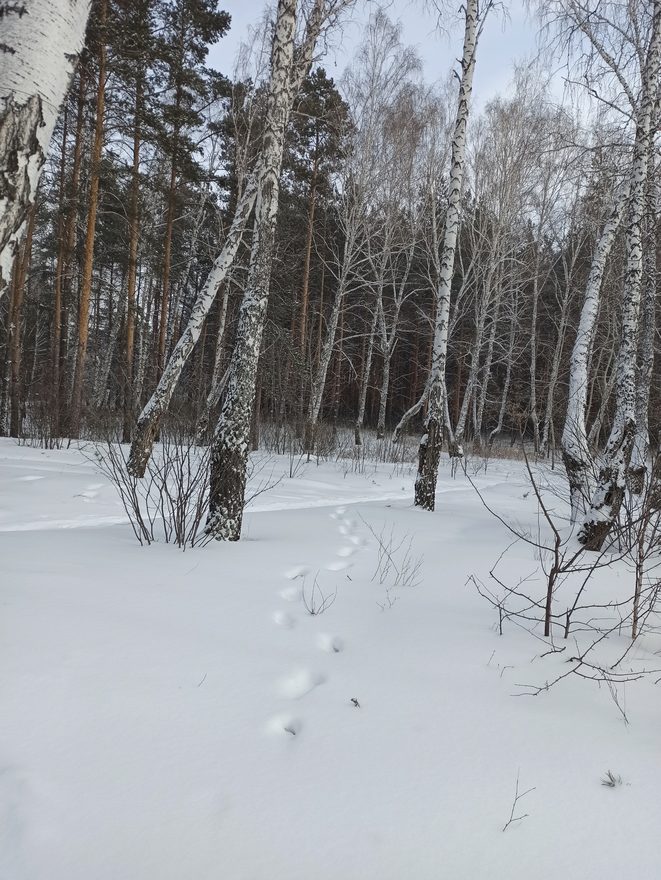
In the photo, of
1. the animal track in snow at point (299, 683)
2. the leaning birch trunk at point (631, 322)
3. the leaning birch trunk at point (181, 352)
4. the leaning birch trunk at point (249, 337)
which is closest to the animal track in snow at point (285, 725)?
the animal track in snow at point (299, 683)

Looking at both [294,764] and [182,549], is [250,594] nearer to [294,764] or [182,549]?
[182,549]

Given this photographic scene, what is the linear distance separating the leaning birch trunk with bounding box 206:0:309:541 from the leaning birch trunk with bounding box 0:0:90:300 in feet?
8.18

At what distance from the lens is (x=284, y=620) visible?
2268mm

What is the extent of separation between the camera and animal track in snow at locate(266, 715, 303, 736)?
4.90 ft

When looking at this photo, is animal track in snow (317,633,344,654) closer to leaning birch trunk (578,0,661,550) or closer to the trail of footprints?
the trail of footprints

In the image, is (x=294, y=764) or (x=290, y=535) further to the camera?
(x=290, y=535)

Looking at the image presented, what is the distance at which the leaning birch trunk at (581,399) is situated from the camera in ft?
15.9

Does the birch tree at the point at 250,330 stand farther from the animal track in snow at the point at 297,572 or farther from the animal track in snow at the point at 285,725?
the animal track in snow at the point at 285,725

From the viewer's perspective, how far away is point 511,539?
4355 mm

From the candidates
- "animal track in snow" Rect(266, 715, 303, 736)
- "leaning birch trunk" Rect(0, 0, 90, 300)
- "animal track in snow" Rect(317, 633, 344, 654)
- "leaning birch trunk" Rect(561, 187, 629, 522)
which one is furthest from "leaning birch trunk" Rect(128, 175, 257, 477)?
"leaning birch trunk" Rect(0, 0, 90, 300)

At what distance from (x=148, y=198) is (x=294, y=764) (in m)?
17.8

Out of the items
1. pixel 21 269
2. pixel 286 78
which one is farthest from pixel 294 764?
pixel 21 269

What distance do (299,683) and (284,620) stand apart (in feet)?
1.67

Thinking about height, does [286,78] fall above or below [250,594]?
above
